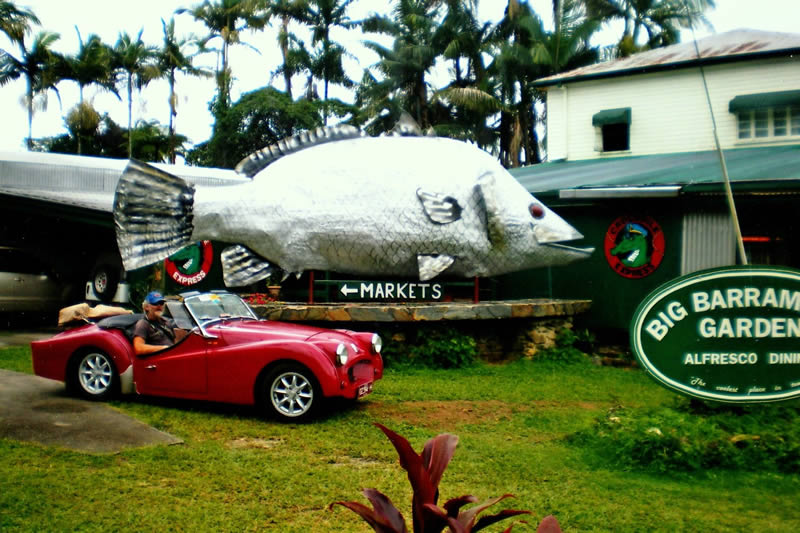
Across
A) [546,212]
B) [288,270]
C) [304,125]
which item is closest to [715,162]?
[546,212]

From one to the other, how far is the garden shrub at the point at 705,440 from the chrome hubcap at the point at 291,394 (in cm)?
226

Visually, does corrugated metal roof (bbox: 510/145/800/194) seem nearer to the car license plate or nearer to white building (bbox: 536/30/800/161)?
white building (bbox: 536/30/800/161)

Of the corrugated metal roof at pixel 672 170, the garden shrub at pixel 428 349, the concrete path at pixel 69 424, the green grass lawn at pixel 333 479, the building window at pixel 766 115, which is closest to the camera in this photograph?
the green grass lawn at pixel 333 479

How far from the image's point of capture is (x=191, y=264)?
1229cm

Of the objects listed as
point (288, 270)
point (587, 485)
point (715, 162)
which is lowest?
point (587, 485)

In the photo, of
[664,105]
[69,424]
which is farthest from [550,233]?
[664,105]

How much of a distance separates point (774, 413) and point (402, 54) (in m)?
21.8

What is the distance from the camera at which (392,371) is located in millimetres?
8125

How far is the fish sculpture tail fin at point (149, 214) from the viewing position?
15.5ft

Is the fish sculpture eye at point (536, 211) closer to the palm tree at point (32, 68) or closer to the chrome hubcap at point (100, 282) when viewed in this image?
the palm tree at point (32, 68)

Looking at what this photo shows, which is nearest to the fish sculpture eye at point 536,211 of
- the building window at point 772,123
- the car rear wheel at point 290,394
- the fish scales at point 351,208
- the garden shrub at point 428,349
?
the fish scales at point 351,208

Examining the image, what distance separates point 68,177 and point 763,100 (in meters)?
13.1

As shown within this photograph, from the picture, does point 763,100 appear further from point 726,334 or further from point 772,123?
point 726,334

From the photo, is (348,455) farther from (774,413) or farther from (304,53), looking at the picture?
(304,53)
